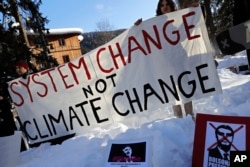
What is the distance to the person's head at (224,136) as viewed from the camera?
2.66 metres

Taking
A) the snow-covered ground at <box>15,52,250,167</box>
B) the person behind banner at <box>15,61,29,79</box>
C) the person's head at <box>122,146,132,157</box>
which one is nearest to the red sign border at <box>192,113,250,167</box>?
the snow-covered ground at <box>15,52,250,167</box>

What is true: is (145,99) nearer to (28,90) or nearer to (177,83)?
(177,83)

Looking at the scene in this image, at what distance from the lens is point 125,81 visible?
486 centimetres

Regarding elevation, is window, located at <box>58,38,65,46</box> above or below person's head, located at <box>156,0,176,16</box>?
above

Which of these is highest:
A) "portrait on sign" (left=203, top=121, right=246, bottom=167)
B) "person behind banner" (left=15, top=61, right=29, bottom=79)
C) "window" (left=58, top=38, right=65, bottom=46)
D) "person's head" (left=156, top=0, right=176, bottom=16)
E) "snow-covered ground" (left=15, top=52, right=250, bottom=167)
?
"window" (left=58, top=38, right=65, bottom=46)

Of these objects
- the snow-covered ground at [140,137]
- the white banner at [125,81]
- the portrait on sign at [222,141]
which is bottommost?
the snow-covered ground at [140,137]

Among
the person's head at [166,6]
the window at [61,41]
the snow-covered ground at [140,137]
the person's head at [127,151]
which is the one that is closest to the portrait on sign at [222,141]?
the snow-covered ground at [140,137]

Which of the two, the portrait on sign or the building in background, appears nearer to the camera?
the portrait on sign

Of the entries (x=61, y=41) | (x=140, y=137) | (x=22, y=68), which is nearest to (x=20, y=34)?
(x=22, y=68)

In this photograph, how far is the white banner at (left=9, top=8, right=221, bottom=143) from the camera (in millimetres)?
4492

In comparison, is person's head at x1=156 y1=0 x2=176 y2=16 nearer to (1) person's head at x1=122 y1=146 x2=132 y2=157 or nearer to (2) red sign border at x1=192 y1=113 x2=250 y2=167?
(2) red sign border at x1=192 y1=113 x2=250 y2=167

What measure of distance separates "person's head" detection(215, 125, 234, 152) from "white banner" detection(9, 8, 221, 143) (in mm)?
1774

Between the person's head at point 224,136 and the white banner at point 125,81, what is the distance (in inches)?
69.8

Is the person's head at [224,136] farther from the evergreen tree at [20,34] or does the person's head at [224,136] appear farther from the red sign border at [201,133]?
the evergreen tree at [20,34]
